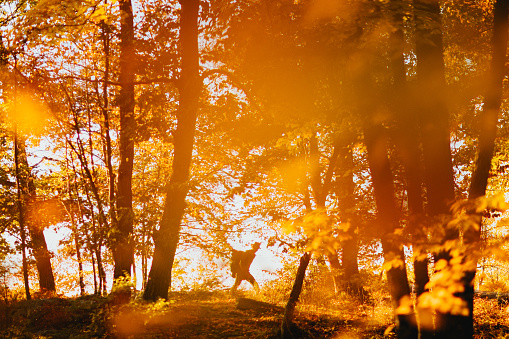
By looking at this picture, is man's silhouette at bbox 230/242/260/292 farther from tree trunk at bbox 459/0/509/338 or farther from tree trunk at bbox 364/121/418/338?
tree trunk at bbox 459/0/509/338

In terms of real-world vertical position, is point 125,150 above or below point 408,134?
above

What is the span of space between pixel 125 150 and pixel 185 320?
17.5 feet

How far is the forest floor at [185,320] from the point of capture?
26.6ft

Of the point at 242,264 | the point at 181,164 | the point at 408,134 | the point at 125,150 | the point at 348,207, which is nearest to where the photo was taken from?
the point at 408,134

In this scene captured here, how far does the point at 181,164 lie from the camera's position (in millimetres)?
10664

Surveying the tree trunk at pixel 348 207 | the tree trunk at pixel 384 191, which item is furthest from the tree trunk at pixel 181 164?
the tree trunk at pixel 384 191

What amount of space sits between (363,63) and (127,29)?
8134 millimetres

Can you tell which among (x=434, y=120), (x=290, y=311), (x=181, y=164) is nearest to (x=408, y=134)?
(x=434, y=120)

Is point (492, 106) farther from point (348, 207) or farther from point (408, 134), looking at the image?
point (348, 207)

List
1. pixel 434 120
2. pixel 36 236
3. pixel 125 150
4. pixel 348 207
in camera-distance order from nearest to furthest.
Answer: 1. pixel 434 120
2. pixel 125 150
3. pixel 348 207
4. pixel 36 236

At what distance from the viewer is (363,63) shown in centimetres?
620

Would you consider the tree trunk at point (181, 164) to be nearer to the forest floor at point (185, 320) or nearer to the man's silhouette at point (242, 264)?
the forest floor at point (185, 320)

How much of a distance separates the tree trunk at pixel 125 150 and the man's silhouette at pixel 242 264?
7.38 meters

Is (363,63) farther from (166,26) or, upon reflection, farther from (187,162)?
(166,26)
